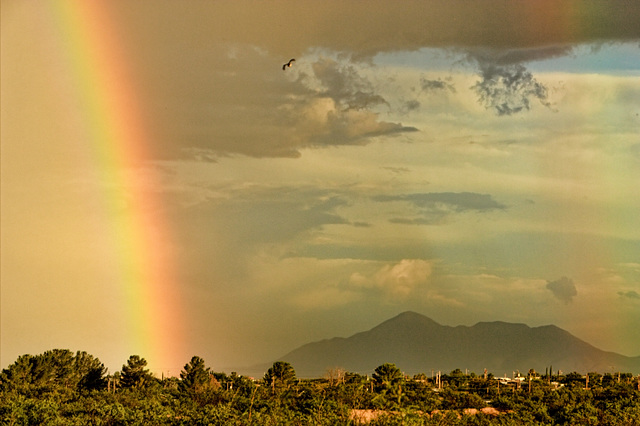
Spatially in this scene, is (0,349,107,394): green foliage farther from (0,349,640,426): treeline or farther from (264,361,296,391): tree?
(264,361,296,391): tree

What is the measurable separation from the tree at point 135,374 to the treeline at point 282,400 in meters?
0.09

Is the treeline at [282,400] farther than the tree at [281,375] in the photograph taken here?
No

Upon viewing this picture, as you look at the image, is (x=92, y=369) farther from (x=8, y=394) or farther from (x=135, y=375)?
(x=8, y=394)

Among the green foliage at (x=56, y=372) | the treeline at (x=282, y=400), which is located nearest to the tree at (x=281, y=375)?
the treeline at (x=282, y=400)

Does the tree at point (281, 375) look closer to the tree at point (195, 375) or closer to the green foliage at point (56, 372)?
the tree at point (195, 375)

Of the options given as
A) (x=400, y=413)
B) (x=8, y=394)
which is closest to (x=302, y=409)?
(x=400, y=413)

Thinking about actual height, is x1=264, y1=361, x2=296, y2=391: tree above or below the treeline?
above

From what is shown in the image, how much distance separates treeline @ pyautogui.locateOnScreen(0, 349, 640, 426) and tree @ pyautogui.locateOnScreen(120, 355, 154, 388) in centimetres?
9

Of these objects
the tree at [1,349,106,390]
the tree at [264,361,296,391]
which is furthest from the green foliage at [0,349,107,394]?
the tree at [264,361,296,391]

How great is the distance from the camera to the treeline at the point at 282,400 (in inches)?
1811

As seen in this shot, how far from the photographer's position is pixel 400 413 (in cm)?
3553

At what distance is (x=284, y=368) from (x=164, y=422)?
3511 cm

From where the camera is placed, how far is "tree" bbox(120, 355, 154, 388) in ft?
273

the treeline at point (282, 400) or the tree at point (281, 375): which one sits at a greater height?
the tree at point (281, 375)
